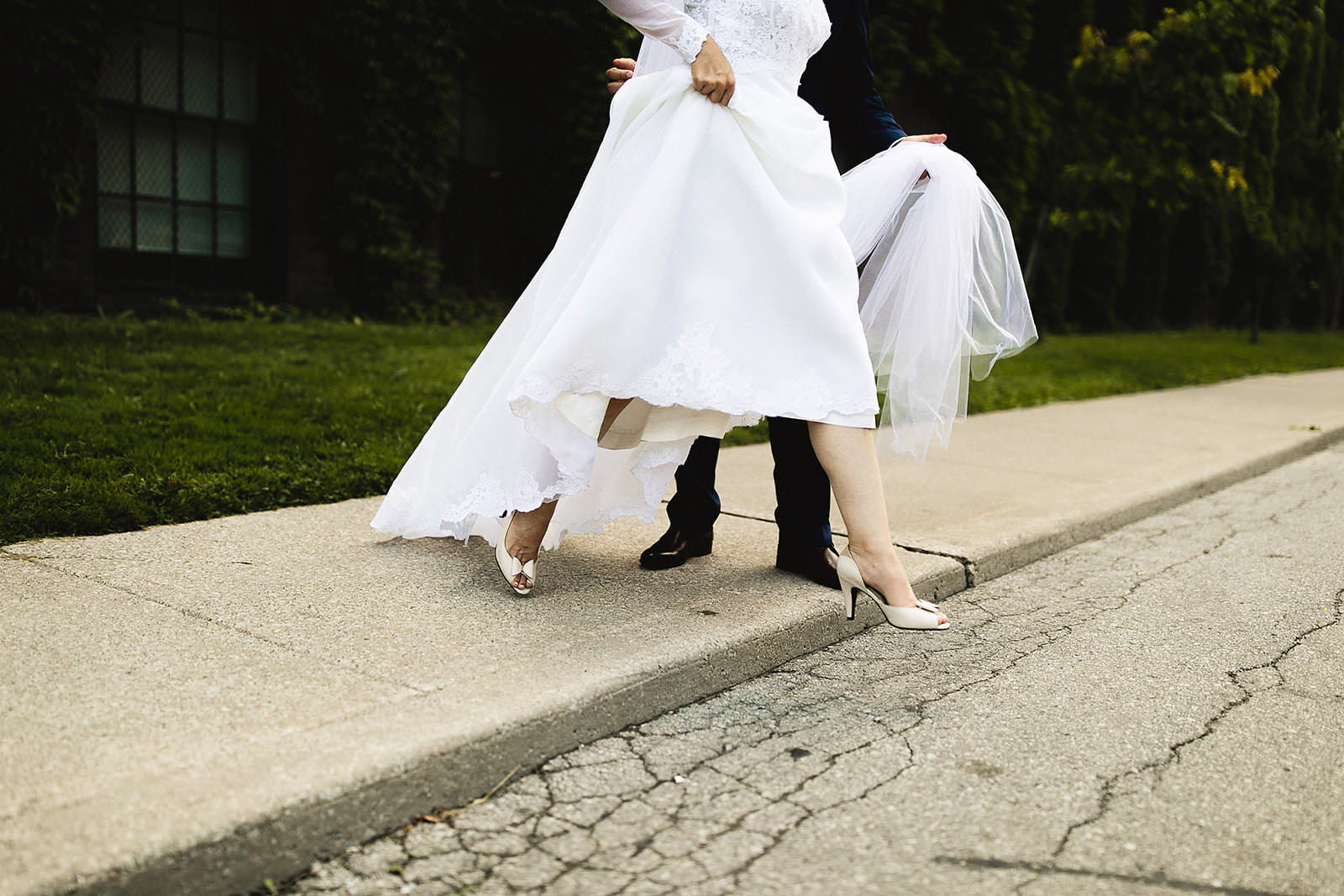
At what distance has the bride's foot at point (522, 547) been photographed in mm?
3143

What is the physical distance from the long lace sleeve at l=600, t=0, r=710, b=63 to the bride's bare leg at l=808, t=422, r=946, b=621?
1.03m

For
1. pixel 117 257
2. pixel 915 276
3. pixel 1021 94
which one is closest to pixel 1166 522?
pixel 915 276

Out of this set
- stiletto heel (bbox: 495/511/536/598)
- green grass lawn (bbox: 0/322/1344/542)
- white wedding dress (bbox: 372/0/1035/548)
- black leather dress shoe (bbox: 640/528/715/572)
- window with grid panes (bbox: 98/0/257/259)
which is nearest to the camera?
white wedding dress (bbox: 372/0/1035/548)

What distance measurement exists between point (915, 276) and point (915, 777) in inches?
63.2

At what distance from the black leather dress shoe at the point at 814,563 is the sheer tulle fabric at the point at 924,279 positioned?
1.31 ft

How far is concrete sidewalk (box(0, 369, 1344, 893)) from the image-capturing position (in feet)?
6.24

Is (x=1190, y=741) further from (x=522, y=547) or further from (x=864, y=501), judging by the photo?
(x=522, y=547)

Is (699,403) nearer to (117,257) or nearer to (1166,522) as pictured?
(1166,522)

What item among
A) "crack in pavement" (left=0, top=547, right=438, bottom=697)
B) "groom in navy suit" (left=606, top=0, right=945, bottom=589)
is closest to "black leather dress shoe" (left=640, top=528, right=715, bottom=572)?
"groom in navy suit" (left=606, top=0, right=945, bottom=589)

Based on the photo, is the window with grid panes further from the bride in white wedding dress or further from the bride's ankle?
the bride's ankle

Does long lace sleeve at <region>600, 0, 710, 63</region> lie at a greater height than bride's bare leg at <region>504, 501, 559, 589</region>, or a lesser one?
greater

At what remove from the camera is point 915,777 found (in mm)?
2395

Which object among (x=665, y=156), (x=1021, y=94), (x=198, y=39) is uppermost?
(x=1021, y=94)

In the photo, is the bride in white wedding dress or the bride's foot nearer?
the bride in white wedding dress
